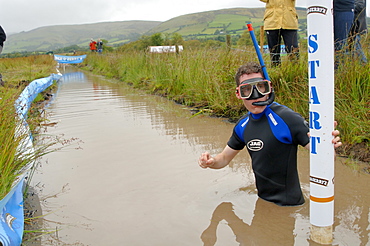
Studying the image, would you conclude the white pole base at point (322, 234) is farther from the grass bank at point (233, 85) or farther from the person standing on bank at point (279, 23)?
the person standing on bank at point (279, 23)

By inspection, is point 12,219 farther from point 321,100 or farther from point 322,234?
point 321,100

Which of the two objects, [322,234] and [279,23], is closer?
[322,234]

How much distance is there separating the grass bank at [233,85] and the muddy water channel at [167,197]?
478 mm

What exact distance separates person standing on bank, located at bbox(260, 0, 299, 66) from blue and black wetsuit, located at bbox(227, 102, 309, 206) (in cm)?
369

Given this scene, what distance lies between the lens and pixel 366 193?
11.4 feet

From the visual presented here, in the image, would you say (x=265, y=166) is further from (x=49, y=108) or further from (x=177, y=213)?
(x=49, y=108)

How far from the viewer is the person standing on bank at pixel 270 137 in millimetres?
2920

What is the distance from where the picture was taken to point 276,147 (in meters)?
3.01

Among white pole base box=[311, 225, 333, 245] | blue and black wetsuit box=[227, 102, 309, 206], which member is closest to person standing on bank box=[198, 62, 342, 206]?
blue and black wetsuit box=[227, 102, 309, 206]

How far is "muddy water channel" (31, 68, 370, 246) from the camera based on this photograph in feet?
9.46

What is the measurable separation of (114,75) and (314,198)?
16661mm

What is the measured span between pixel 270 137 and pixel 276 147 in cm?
9

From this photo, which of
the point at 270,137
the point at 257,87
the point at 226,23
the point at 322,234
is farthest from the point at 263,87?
the point at 226,23

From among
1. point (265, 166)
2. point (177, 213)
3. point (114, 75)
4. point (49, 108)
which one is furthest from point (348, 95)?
point (114, 75)
